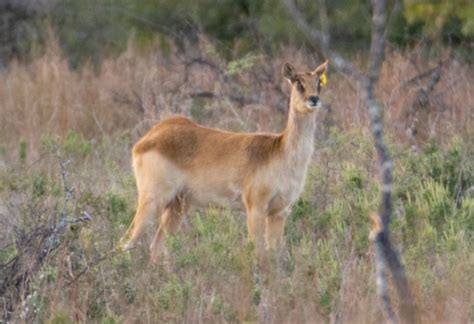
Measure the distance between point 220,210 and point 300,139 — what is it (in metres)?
0.91

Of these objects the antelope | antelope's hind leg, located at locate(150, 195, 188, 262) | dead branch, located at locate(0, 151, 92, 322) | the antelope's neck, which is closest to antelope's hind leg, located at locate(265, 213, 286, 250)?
the antelope

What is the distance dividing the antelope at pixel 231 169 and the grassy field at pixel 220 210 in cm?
20

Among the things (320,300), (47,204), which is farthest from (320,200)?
(320,300)

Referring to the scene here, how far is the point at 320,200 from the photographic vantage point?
958 centimetres

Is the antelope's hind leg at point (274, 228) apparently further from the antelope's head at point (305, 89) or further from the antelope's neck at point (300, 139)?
the antelope's head at point (305, 89)

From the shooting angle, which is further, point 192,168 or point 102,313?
point 192,168

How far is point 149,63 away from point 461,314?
33.6ft

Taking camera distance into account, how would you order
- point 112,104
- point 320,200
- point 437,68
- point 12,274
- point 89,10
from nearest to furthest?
1. point 12,274
2. point 320,200
3. point 437,68
4. point 112,104
5. point 89,10

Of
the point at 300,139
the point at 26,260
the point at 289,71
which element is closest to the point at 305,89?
the point at 289,71

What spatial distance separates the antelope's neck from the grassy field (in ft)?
1.48

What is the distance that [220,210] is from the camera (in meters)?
9.25

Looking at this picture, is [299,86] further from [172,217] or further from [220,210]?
[172,217]

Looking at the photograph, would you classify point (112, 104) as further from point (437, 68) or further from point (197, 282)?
point (197, 282)

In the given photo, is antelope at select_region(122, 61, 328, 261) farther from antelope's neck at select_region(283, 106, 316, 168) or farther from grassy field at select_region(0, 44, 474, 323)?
grassy field at select_region(0, 44, 474, 323)
